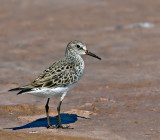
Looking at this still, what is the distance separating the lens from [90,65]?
1597 cm

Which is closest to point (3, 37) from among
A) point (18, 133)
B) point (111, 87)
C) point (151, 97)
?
point (111, 87)

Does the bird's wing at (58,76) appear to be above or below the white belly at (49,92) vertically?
above

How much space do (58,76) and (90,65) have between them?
619 cm

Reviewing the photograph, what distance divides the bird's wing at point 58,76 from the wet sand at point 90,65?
1.09 metres

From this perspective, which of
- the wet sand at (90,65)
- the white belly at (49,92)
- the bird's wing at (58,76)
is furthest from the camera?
the wet sand at (90,65)

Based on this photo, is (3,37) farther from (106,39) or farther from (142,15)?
(142,15)

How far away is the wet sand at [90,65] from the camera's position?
399 inches

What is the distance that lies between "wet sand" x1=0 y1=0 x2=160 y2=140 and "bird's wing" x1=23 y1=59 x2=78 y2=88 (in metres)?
1.09

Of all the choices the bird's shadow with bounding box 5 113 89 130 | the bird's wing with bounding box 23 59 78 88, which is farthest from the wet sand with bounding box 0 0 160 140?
the bird's wing with bounding box 23 59 78 88

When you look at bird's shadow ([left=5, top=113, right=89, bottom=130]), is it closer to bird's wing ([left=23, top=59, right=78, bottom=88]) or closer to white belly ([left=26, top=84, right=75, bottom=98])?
white belly ([left=26, top=84, right=75, bottom=98])

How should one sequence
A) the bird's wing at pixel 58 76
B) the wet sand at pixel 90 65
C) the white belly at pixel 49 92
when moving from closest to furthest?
A: the white belly at pixel 49 92, the bird's wing at pixel 58 76, the wet sand at pixel 90 65

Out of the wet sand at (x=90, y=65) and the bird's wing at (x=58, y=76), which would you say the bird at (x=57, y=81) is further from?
the wet sand at (x=90, y=65)

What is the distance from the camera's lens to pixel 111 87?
13.4 metres

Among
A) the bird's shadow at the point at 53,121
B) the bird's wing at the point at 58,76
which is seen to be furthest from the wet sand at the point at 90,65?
the bird's wing at the point at 58,76
